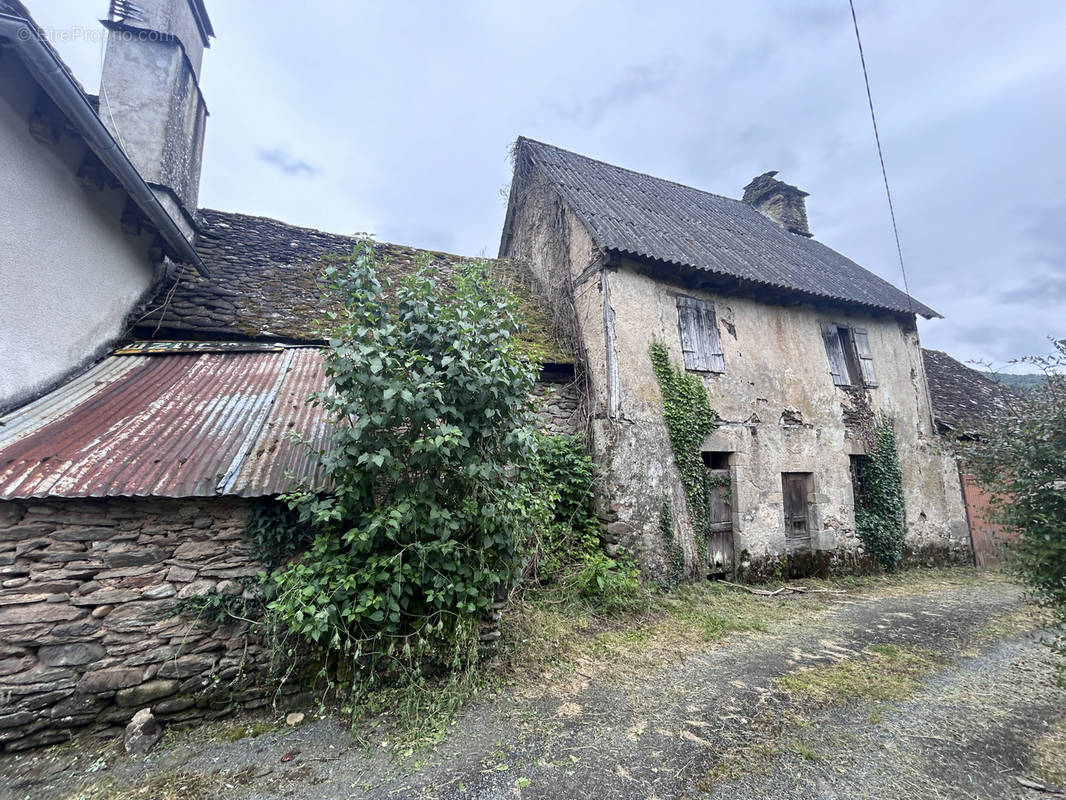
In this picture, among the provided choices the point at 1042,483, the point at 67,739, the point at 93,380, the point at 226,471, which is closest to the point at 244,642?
the point at 67,739

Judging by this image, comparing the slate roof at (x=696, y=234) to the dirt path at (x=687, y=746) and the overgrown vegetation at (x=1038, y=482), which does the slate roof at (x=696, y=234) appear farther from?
the dirt path at (x=687, y=746)

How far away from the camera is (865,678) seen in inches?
163

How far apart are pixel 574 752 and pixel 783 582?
18.9ft

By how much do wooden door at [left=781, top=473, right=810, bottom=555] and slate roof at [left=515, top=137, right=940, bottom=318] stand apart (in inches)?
142

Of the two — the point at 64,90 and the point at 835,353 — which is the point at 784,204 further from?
the point at 64,90

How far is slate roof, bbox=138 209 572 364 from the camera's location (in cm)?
611

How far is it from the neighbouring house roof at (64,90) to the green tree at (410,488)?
2693 mm

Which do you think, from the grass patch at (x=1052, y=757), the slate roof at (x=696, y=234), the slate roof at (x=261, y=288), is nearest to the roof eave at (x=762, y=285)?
the slate roof at (x=696, y=234)

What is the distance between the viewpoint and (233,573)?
12.1 ft

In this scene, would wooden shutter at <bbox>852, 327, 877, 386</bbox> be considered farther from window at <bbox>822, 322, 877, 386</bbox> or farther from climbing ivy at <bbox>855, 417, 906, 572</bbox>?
climbing ivy at <bbox>855, 417, 906, 572</bbox>

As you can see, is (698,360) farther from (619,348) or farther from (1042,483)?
(1042,483)

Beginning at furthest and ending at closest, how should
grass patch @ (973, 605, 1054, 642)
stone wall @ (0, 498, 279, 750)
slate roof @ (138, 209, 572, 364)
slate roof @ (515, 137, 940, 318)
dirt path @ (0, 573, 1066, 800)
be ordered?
slate roof @ (515, 137, 940, 318) < slate roof @ (138, 209, 572, 364) < grass patch @ (973, 605, 1054, 642) < stone wall @ (0, 498, 279, 750) < dirt path @ (0, 573, 1066, 800)

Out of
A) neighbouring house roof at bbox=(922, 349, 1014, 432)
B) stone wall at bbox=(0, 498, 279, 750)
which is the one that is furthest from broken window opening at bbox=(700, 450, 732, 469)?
stone wall at bbox=(0, 498, 279, 750)

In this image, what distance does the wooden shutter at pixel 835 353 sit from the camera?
8.86 meters
